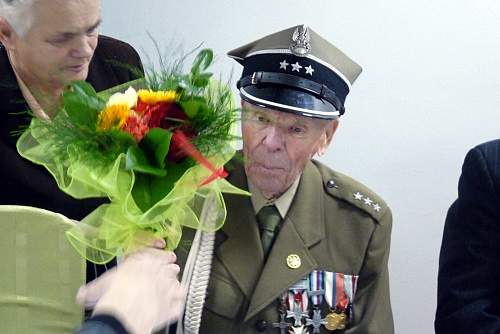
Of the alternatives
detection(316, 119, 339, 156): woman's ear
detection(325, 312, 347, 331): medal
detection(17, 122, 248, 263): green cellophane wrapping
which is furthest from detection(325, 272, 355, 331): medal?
detection(17, 122, 248, 263): green cellophane wrapping

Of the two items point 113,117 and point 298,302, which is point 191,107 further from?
point 298,302

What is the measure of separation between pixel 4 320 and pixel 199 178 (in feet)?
1.91

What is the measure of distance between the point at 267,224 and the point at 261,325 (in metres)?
0.21

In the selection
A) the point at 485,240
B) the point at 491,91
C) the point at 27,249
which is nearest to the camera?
the point at 27,249

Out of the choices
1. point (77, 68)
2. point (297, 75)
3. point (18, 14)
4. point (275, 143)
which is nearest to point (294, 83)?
point (297, 75)

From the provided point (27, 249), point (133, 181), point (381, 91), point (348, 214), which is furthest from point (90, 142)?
point (381, 91)

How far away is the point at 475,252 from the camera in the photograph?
1549mm

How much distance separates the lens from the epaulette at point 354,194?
5.24ft

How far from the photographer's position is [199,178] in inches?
44.1

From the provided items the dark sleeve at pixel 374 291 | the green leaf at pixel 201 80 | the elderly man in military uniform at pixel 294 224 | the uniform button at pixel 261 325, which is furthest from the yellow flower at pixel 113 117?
the dark sleeve at pixel 374 291

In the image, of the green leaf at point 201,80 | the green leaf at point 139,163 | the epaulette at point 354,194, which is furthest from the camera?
the epaulette at point 354,194

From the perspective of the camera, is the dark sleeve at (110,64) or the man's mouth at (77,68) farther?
the dark sleeve at (110,64)

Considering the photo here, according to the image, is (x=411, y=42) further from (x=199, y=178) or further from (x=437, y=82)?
(x=199, y=178)

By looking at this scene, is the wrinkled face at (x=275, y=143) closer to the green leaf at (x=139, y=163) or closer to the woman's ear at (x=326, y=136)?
the woman's ear at (x=326, y=136)
